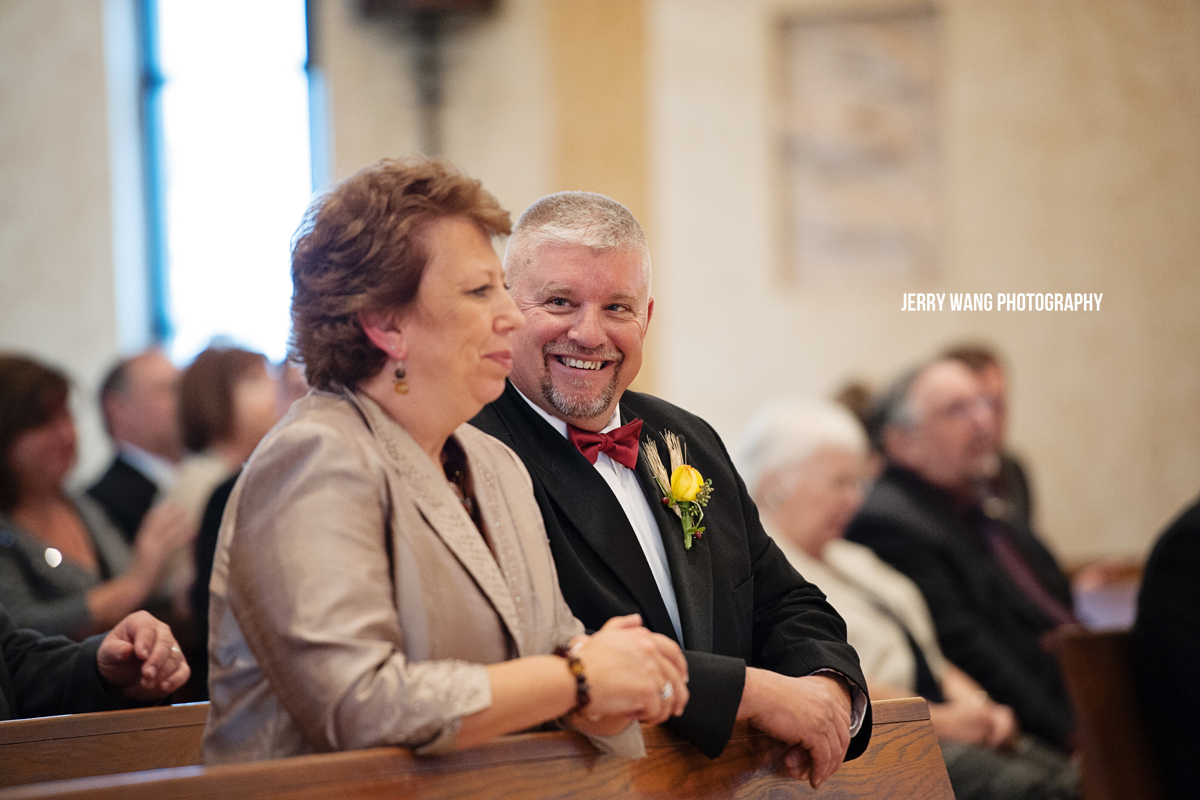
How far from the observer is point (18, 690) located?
6.96ft

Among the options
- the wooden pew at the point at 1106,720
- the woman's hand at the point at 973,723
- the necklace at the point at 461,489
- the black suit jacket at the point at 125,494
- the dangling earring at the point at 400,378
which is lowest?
the woman's hand at the point at 973,723

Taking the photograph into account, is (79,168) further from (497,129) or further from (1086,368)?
(1086,368)

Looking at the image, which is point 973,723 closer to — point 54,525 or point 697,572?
point 697,572

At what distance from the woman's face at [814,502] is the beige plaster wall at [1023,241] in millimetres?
2871

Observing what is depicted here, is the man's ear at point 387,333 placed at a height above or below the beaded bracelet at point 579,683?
above

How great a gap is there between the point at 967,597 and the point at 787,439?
0.98 meters

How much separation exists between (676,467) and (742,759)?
0.48 meters

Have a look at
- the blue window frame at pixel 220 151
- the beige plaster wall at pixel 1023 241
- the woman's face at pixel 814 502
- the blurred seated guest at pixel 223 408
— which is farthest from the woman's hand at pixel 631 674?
the blue window frame at pixel 220 151

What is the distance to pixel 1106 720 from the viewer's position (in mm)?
3174

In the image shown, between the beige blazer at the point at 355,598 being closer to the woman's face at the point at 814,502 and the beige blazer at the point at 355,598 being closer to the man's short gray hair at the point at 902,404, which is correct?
the woman's face at the point at 814,502

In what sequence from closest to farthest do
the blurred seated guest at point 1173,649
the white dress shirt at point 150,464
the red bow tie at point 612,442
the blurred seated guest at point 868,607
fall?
1. the red bow tie at point 612,442
2. the blurred seated guest at point 1173,649
3. the blurred seated guest at point 868,607
4. the white dress shirt at point 150,464

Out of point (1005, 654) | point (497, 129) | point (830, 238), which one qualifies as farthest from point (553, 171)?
point (1005, 654)

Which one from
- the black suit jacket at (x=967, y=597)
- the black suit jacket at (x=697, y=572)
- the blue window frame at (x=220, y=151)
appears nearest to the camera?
the black suit jacket at (x=697, y=572)

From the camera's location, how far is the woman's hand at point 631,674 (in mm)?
1520
